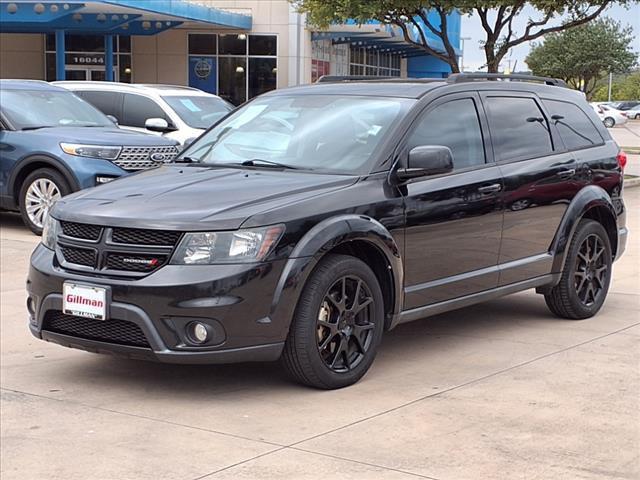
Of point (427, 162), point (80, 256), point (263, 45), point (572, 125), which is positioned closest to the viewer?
point (80, 256)

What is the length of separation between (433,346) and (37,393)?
260 centimetres

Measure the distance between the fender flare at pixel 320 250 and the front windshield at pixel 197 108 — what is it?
916 centimetres

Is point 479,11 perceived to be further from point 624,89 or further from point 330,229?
point 624,89

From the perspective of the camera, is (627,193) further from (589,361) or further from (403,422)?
(403,422)

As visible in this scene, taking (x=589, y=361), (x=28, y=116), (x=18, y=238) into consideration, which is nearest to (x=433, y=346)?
(x=589, y=361)

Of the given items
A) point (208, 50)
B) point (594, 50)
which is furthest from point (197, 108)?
point (594, 50)

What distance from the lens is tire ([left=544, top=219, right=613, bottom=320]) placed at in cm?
777

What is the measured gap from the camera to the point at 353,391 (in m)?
5.87

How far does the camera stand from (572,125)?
26.5ft

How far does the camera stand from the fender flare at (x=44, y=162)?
1188cm

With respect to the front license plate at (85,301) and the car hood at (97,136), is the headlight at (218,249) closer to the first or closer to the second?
the front license plate at (85,301)

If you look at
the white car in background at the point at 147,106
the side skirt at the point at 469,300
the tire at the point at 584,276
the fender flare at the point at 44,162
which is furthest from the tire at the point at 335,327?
the white car in background at the point at 147,106

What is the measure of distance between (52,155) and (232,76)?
30755 millimetres

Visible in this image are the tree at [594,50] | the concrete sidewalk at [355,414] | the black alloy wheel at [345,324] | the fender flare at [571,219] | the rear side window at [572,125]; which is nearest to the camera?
the concrete sidewalk at [355,414]
